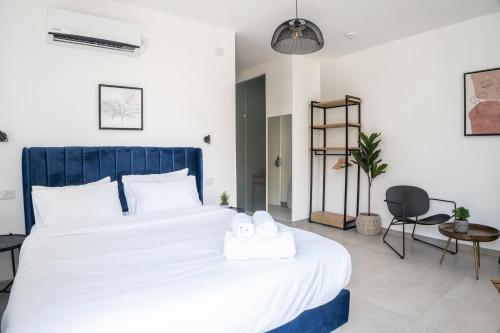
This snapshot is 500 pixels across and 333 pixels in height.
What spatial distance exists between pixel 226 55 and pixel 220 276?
3272 millimetres

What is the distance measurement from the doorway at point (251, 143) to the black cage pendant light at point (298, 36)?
2.94 meters

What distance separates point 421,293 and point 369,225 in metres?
1.79

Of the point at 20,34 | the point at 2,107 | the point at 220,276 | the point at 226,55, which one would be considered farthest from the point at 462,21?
the point at 2,107

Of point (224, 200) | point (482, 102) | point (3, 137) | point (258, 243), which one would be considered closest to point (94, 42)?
point (3, 137)

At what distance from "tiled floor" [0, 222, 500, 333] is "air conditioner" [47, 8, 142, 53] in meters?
2.46

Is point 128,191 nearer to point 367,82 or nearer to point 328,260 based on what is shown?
point 328,260

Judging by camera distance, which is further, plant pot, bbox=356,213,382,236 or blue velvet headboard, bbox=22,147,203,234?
plant pot, bbox=356,213,382,236

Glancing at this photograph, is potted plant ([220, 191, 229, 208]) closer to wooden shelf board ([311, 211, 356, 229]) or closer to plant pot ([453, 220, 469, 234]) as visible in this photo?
wooden shelf board ([311, 211, 356, 229])

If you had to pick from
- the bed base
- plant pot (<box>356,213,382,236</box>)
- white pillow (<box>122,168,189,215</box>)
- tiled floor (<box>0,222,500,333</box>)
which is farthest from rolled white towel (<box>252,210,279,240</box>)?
plant pot (<box>356,213,382,236</box>)

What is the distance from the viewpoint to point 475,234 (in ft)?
9.50

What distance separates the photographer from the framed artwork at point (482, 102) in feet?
11.1

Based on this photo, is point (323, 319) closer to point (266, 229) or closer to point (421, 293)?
point (266, 229)

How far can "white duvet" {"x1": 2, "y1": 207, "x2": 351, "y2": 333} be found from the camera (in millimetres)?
1153

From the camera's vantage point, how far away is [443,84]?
3814 millimetres
